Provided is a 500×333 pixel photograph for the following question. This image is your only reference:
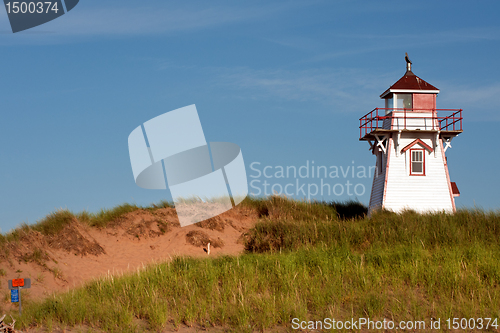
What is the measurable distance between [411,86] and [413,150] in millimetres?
3727

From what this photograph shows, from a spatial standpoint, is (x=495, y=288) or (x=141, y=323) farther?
(x=495, y=288)

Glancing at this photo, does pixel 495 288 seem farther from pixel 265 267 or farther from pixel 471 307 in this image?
pixel 265 267

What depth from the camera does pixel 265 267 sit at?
15586 mm

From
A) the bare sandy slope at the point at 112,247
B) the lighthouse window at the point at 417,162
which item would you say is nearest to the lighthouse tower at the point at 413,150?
the lighthouse window at the point at 417,162

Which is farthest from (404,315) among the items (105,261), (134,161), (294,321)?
(105,261)

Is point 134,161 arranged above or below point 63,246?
above

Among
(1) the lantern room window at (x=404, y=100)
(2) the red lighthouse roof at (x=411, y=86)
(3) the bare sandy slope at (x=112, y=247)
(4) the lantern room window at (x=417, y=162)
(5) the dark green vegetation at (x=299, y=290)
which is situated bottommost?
(3) the bare sandy slope at (x=112, y=247)

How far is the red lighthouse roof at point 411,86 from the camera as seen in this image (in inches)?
1118

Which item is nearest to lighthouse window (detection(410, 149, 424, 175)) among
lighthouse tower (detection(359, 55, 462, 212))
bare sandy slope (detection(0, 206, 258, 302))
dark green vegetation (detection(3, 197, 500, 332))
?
lighthouse tower (detection(359, 55, 462, 212))

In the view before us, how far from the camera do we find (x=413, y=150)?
28.4 m

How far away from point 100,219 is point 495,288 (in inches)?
684

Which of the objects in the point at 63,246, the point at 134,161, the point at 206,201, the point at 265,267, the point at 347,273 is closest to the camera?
the point at 347,273

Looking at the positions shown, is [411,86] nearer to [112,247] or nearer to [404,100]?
[404,100]

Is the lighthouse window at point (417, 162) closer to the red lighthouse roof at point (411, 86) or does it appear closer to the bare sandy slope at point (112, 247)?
the red lighthouse roof at point (411, 86)
